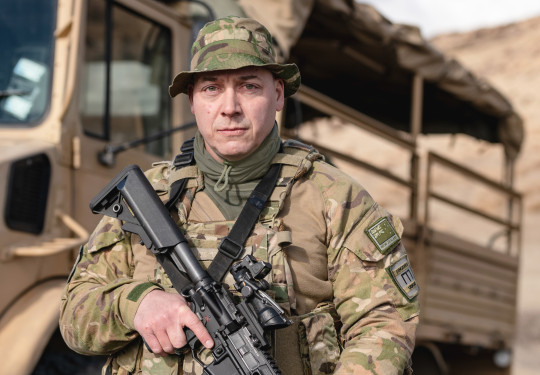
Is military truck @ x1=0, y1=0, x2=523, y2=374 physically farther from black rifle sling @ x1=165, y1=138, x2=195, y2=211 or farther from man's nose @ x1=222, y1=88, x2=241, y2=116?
man's nose @ x1=222, y1=88, x2=241, y2=116

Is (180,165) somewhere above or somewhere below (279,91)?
below

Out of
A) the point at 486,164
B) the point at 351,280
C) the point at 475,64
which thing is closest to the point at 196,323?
the point at 351,280

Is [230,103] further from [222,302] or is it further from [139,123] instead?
[139,123]

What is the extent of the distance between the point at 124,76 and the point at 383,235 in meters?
2.34

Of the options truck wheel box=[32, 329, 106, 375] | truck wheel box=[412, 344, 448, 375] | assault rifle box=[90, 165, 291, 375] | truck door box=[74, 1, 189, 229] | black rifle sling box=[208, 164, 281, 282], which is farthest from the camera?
truck wheel box=[412, 344, 448, 375]

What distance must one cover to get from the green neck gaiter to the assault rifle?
5.4 inches

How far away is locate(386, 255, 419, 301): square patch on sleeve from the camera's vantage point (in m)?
1.96

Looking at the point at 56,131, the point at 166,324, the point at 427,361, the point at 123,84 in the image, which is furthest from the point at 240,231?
the point at 427,361

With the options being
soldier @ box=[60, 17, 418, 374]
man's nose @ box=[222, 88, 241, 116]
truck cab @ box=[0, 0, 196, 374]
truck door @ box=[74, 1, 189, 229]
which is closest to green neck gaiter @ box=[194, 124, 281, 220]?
soldier @ box=[60, 17, 418, 374]

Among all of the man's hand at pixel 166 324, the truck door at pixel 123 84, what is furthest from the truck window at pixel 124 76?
the man's hand at pixel 166 324

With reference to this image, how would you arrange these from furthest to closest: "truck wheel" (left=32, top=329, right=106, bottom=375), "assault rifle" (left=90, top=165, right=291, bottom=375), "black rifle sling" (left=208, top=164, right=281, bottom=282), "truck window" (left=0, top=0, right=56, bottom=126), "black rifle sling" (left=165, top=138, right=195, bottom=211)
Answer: "truck window" (left=0, top=0, right=56, bottom=126)
"truck wheel" (left=32, top=329, right=106, bottom=375)
"black rifle sling" (left=165, top=138, right=195, bottom=211)
"black rifle sling" (left=208, top=164, right=281, bottom=282)
"assault rifle" (left=90, top=165, right=291, bottom=375)

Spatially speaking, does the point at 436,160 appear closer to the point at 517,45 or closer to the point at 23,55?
the point at 23,55

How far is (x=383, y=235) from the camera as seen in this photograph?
197 centimetres

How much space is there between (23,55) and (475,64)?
46070 millimetres
